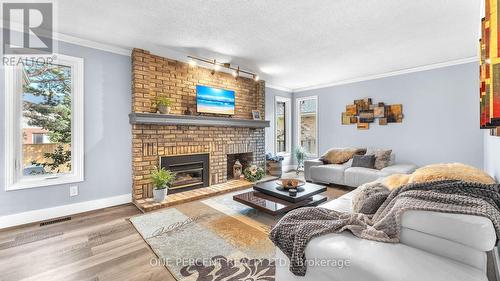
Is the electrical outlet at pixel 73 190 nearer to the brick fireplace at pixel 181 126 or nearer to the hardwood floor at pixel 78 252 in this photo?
the hardwood floor at pixel 78 252

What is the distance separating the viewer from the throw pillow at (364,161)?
421cm

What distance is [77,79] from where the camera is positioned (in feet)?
9.77

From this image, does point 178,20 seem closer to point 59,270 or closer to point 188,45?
point 188,45

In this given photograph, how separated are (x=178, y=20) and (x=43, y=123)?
2269 millimetres

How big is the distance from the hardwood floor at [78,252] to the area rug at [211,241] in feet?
0.40

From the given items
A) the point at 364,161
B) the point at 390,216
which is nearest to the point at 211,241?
the point at 390,216

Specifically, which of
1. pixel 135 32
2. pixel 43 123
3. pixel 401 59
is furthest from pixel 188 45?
pixel 401 59

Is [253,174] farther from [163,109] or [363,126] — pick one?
[363,126]

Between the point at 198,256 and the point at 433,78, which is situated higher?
the point at 433,78

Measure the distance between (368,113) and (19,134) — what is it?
6.02 metres

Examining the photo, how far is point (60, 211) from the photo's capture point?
9.35ft

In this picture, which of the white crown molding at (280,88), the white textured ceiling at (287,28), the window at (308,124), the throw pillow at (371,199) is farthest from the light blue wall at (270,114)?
the throw pillow at (371,199)

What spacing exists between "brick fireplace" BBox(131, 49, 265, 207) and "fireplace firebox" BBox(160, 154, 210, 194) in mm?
70

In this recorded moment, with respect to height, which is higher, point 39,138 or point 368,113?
point 368,113
